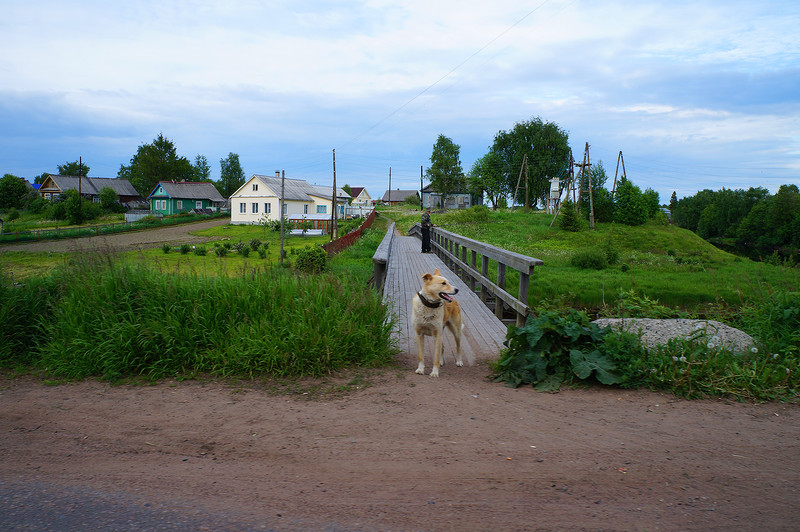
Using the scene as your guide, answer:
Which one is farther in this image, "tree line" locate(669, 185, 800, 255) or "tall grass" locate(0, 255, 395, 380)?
"tree line" locate(669, 185, 800, 255)

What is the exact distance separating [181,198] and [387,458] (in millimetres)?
77910

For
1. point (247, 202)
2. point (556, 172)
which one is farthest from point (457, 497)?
point (556, 172)

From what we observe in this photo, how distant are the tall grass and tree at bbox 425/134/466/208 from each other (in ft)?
276

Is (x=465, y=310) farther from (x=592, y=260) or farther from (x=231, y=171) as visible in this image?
(x=231, y=171)

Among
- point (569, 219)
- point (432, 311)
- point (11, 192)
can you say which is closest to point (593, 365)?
point (432, 311)

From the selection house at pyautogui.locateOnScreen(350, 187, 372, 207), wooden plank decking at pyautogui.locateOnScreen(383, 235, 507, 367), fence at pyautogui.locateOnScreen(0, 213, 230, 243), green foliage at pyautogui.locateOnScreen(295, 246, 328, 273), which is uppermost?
house at pyautogui.locateOnScreen(350, 187, 372, 207)

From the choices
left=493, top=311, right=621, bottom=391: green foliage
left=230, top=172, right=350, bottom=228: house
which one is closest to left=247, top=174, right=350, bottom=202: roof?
left=230, top=172, right=350, bottom=228: house

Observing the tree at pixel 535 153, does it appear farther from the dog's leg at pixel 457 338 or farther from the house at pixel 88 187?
the dog's leg at pixel 457 338

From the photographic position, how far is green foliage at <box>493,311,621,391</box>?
5.20 m

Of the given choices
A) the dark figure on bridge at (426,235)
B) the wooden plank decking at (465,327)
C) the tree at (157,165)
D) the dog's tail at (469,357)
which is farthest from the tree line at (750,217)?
the tree at (157,165)

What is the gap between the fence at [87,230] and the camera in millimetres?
34062

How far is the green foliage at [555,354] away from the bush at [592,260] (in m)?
16.6

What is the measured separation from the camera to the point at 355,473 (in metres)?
Answer: 3.38

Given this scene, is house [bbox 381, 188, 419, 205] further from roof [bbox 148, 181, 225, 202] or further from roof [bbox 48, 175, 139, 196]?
roof [bbox 48, 175, 139, 196]
